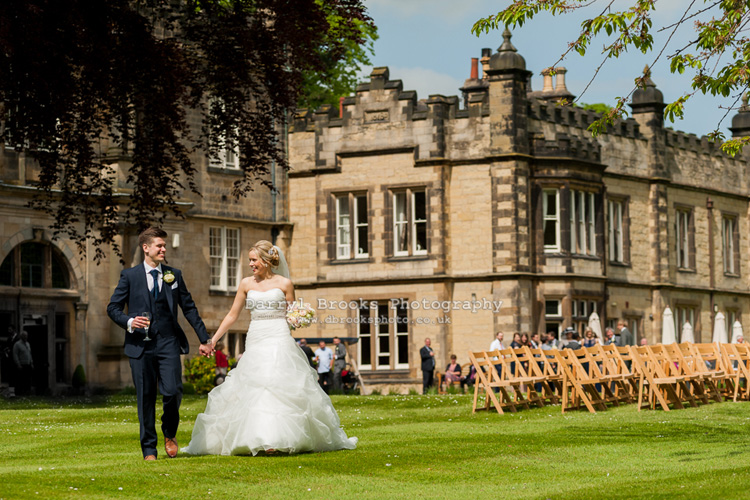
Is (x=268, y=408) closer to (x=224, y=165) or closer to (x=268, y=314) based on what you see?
(x=268, y=314)

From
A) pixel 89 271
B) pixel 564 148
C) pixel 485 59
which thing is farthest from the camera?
pixel 485 59

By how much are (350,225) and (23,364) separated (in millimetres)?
11831

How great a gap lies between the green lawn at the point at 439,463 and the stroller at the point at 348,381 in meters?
15.3

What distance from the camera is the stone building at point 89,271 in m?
30.3

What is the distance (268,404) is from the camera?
1230cm

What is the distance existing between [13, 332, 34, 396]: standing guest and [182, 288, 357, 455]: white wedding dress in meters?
18.0

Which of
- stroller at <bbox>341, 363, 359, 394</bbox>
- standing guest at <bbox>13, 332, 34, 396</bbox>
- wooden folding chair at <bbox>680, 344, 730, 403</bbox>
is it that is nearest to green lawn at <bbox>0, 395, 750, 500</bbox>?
wooden folding chair at <bbox>680, 344, 730, 403</bbox>

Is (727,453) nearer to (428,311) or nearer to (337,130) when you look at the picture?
(428,311)

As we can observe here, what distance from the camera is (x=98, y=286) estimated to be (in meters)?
32.3

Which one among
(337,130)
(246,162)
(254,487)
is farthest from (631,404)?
(337,130)

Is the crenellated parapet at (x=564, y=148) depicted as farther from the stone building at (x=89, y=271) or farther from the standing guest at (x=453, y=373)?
the stone building at (x=89, y=271)

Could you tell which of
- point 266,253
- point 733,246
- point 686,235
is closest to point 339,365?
point 686,235

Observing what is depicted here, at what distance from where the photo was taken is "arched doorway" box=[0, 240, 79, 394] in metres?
30.3

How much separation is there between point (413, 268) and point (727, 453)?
25.0 m
